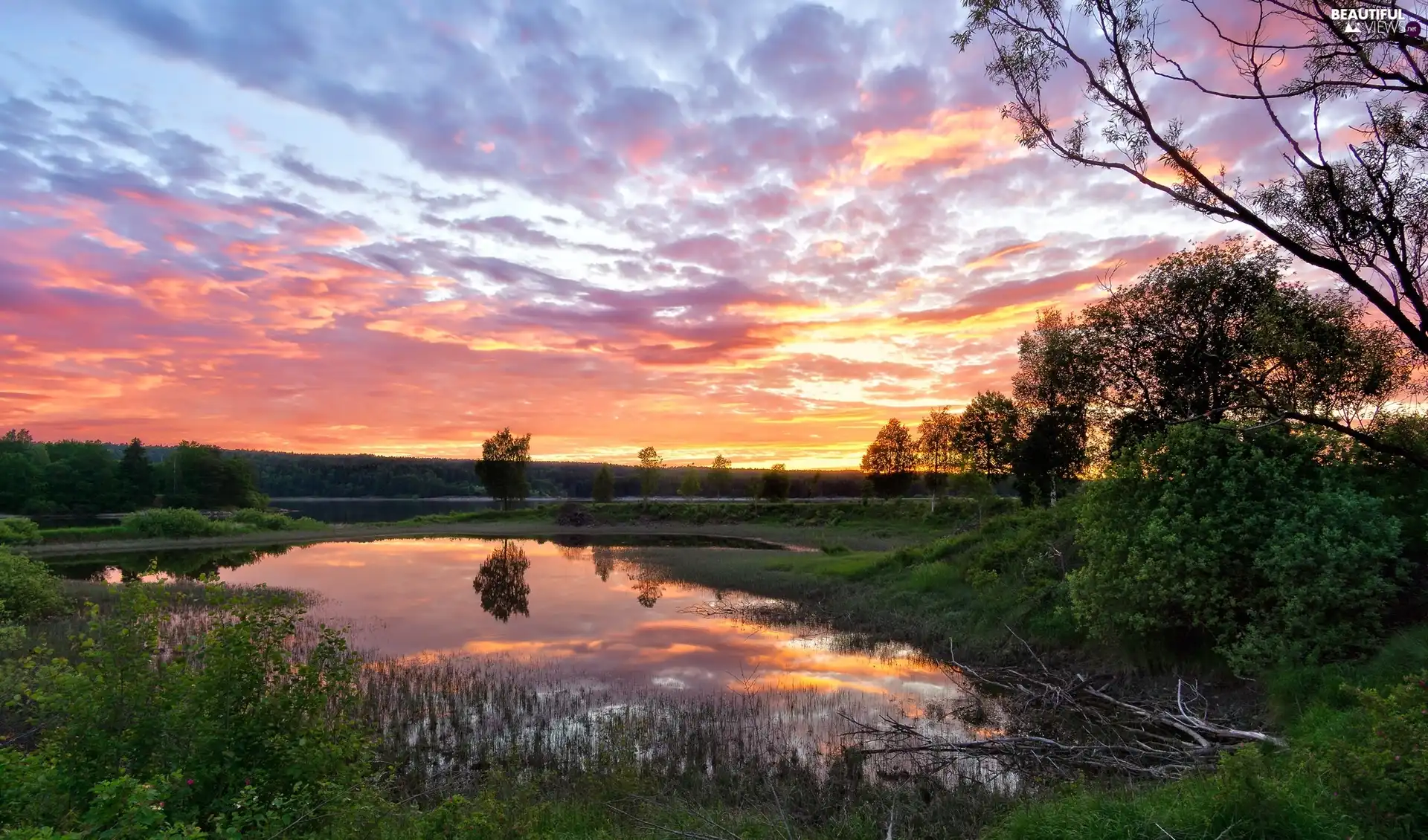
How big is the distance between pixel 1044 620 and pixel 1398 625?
8961 mm

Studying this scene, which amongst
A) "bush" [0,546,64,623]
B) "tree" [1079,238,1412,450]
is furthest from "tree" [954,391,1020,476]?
"bush" [0,546,64,623]

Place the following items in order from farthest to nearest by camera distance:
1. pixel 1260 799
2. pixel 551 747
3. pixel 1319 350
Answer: pixel 1319 350, pixel 551 747, pixel 1260 799

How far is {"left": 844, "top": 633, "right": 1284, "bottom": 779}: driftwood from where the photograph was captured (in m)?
11.4

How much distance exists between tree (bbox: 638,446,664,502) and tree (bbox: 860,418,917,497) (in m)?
34.1

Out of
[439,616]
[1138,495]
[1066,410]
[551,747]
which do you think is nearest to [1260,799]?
[551,747]

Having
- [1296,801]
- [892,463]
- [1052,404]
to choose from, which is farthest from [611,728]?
[892,463]

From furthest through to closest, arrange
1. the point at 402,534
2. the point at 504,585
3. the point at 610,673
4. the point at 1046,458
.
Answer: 1. the point at 402,534
2. the point at 1046,458
3. the point at 504,585
4. the point at 610,673

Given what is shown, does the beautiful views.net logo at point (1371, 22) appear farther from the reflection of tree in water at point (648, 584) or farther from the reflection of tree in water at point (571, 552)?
the reflection of tree in water at point (571, 552)

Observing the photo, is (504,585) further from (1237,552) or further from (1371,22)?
(1371,22)

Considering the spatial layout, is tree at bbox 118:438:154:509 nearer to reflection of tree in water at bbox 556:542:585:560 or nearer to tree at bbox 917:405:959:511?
reflection of tree in water at bbox 556:542:585:560

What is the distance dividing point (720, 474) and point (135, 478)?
3423 inches

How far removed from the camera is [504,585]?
125 ft

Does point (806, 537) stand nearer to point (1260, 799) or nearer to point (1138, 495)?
point (1138, 495)

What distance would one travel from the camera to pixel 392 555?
54375mm
